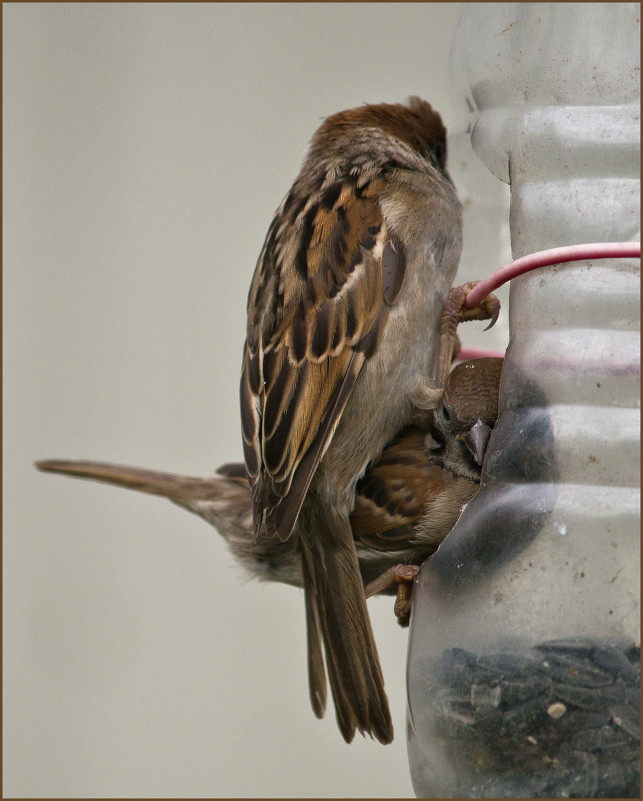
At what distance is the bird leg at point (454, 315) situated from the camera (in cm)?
271

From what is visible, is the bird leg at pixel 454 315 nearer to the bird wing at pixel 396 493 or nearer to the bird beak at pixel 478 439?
the bird wing at pixel 396 493

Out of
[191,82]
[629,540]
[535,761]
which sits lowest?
[535,761]

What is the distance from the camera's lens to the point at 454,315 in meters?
2.74

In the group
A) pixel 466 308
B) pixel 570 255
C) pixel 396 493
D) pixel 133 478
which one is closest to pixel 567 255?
pixel 570 255

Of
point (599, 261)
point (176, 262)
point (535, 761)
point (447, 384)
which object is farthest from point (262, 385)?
point (176, 262)

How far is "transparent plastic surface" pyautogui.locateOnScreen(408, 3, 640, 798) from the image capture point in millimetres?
1910

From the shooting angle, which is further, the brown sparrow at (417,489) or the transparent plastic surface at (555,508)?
the brown sparrow at (417,489)

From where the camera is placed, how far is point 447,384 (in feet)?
8.41

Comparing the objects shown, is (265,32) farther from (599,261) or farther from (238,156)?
(599,261)

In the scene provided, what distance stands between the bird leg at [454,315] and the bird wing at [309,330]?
0.13 meters

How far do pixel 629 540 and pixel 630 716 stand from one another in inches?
10.2

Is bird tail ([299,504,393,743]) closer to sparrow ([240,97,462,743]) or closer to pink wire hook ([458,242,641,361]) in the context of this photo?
sparrow ([240,97,462,743])

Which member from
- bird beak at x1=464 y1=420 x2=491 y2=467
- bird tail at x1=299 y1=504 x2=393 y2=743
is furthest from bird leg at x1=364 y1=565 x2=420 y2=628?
bird beak at x1=464 y1=420 x2=491 y2=467

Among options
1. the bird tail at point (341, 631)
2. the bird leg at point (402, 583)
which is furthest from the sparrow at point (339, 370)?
the bird leg at point (402, 583)
